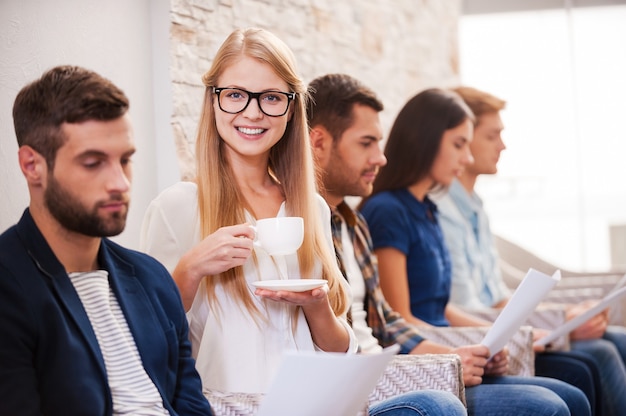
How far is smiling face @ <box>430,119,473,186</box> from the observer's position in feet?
10.6

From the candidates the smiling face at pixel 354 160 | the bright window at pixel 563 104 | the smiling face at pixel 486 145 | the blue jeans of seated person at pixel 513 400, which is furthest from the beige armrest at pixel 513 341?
the bright window at pixel 563 104

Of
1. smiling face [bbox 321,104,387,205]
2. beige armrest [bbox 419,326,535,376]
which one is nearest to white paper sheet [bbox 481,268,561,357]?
beige armrest [bbox 419,326,535,376]

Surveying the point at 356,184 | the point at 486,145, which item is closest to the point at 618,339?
the point at 486,145

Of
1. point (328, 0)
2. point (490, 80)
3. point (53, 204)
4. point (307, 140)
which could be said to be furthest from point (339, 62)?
point (490, 80)

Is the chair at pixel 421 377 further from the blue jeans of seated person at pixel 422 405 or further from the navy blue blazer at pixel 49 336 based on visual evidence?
the navy blue blazer at pixel 49 336

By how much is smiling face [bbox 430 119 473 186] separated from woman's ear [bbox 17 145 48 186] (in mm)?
1976

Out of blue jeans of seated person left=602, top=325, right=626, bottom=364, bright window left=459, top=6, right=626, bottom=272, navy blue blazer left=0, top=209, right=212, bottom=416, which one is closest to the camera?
navy blue blazer left=0, top=209, right=212, bottom=416

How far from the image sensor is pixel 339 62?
150 inches

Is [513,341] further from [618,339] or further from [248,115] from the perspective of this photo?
[248,115]

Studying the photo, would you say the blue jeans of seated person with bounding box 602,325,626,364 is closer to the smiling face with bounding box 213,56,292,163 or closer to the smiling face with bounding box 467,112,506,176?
the smiling face with bounding box 467,112,506,176

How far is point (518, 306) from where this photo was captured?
7.91ft

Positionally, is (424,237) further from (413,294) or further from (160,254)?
(160,254)

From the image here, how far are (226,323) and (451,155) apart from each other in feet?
4.99

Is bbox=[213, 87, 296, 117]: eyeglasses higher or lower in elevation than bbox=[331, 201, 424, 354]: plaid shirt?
higher
